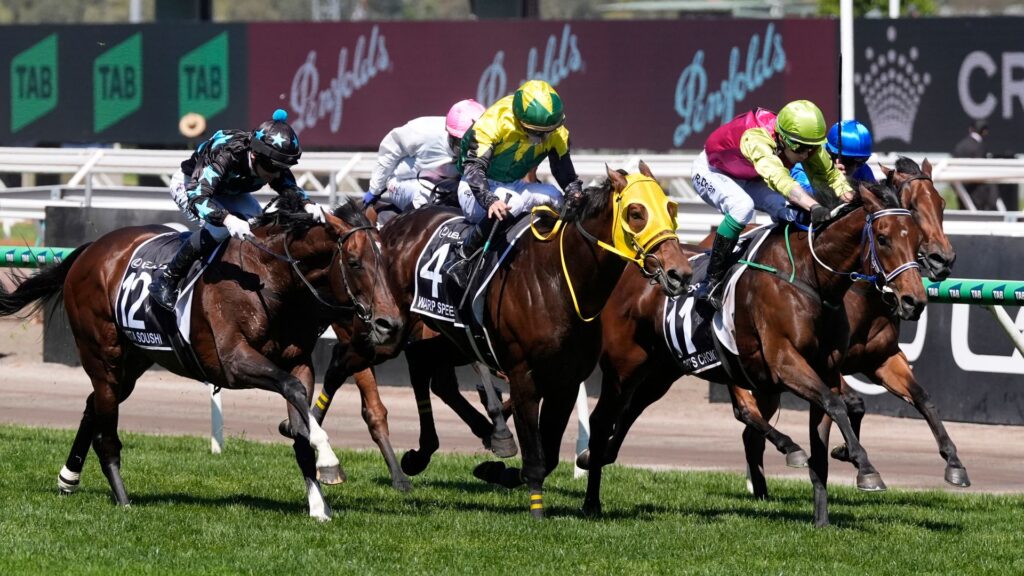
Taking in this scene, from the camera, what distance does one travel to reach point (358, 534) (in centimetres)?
771

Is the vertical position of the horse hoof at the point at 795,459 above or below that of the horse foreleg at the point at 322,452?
below

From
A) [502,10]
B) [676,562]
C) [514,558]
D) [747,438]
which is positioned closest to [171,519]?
[514,558]

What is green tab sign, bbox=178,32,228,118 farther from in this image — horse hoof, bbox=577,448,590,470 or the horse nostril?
the horse nostril

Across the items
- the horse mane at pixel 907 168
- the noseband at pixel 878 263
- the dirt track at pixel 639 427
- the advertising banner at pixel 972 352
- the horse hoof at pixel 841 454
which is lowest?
the dirt track at pixel 639 427

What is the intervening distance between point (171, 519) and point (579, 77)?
15724 millimetres

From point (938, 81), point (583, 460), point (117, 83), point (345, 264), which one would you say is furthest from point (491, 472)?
point (117, 83)

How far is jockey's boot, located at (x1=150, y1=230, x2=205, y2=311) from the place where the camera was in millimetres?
8266

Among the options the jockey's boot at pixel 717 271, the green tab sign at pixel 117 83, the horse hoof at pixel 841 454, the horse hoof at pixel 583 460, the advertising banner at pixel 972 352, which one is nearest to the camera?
the horse hoof at pixel 841 454

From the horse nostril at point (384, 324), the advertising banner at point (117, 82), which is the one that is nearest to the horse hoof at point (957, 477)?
the horse nostril at point (384, 324)

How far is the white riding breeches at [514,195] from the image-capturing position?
897 cm

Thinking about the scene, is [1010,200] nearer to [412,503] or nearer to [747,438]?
[747,438]

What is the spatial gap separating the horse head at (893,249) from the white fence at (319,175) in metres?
5.51

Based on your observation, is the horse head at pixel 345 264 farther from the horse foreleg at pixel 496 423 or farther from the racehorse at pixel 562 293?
the horse foreleg at pixel 496 423

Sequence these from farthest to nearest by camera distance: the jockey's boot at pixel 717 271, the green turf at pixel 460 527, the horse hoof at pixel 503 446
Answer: the horse hoof at pixel 503 446 < the jockey's boot at pixel 717 271 < the green turf at pixel 460 527
